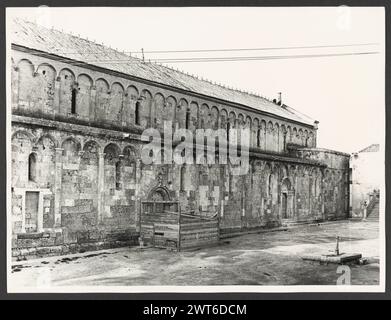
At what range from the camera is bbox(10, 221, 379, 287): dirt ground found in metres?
13.1

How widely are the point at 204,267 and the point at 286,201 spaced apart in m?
8.47

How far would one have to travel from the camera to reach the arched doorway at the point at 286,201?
70.5 feet

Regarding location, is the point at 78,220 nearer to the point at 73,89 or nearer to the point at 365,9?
the point at 73,89

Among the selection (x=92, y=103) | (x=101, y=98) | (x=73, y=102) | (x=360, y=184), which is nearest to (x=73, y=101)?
(x=73, y=102)

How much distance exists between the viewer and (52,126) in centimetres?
1512

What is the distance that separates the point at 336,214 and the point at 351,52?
454 inches

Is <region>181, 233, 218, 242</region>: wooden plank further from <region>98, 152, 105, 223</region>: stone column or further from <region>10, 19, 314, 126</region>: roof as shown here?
<region>10, 19, 314, 126</region>: roof

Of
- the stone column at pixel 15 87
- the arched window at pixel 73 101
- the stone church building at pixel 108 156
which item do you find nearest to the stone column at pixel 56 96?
the stone church building at pixel 108 156

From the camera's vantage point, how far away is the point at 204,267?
14.5 m

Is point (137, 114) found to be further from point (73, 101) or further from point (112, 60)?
point (73, 101)

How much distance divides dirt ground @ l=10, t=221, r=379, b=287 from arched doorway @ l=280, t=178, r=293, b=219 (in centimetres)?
Answer: 372

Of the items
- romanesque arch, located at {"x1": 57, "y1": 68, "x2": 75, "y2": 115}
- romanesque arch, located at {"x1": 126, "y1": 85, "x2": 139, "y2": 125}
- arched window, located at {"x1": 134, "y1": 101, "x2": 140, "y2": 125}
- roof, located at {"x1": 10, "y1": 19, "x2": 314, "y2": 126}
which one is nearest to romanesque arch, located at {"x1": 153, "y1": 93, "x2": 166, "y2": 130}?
roof, located at {"x1": 10, "y1": 19, "x2": 314, "y2": 126}
